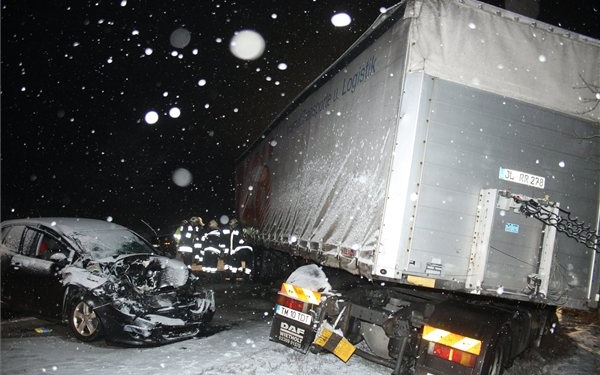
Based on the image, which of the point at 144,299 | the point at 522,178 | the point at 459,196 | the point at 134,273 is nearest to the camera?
the point at 459,196

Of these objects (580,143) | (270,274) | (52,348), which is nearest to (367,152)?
(580,143)

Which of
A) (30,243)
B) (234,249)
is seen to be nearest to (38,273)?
(30,243)

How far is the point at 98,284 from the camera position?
5.14 meters

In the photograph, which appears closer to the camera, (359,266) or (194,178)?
(359,266)

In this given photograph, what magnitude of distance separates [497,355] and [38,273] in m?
5.70

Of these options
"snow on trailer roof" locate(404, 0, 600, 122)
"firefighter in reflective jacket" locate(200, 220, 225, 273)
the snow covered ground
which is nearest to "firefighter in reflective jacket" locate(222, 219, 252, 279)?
"firefighter in reflective jacket" locate(200, 220, 225, 273)

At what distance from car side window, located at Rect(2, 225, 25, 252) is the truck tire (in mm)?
6210

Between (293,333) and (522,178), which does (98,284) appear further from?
(522,178)

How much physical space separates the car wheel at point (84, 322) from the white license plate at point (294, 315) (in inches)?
84.6

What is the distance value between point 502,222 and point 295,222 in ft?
11.8

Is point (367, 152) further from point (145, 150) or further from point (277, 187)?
point (145, 150)

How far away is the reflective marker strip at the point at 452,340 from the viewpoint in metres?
3.84

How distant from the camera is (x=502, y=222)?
4.09m

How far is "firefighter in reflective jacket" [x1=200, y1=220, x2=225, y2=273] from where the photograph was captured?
1078 cm
